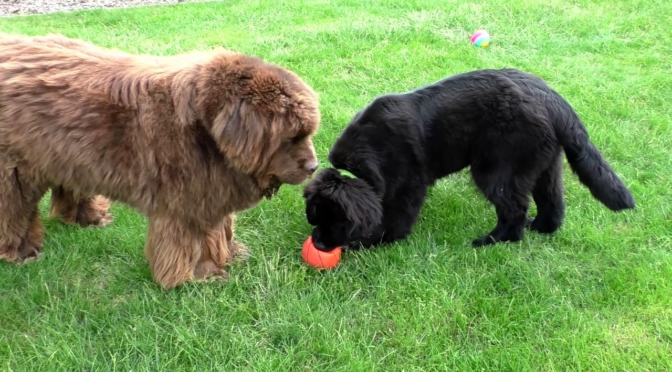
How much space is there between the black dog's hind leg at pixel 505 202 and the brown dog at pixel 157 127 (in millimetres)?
1310

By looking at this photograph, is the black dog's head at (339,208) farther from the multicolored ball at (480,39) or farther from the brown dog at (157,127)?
the multicolored ball at (480,39)

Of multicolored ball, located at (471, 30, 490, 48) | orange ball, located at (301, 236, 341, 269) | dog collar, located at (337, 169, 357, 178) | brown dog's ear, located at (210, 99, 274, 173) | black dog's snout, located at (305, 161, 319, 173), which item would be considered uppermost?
brown dog's ear, located at (210, 99, 274, 173)

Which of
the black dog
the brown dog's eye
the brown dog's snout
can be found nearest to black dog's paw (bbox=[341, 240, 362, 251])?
the black dog

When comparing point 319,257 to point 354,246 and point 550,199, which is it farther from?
point 550,199

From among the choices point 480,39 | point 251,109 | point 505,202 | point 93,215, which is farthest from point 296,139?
point 480,39

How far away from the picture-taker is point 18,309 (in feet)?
9.57

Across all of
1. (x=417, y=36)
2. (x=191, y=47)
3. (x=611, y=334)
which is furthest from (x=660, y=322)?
(x=191, y=47)

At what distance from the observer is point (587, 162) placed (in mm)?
→ 3197

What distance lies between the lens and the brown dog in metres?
2.55

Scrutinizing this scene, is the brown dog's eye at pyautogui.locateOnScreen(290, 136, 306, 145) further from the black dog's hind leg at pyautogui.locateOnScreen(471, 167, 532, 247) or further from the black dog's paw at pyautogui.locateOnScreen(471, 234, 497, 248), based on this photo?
the black dog's paw at pyautogui.locateOnScreen(471, 234, 497, 248)

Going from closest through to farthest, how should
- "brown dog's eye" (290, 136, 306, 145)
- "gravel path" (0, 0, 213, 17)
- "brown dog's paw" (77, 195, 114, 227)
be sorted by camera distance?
"brown dog's eye" (290, 136, 306, 145) → "brown dog's paw" (77, 195, 114, 227) → "gravel path" (0, 0, 213, 17)

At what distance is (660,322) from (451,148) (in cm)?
156

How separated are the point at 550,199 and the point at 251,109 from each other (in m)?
2.16

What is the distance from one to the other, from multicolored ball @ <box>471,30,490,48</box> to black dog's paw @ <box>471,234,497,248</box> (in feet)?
10.9
